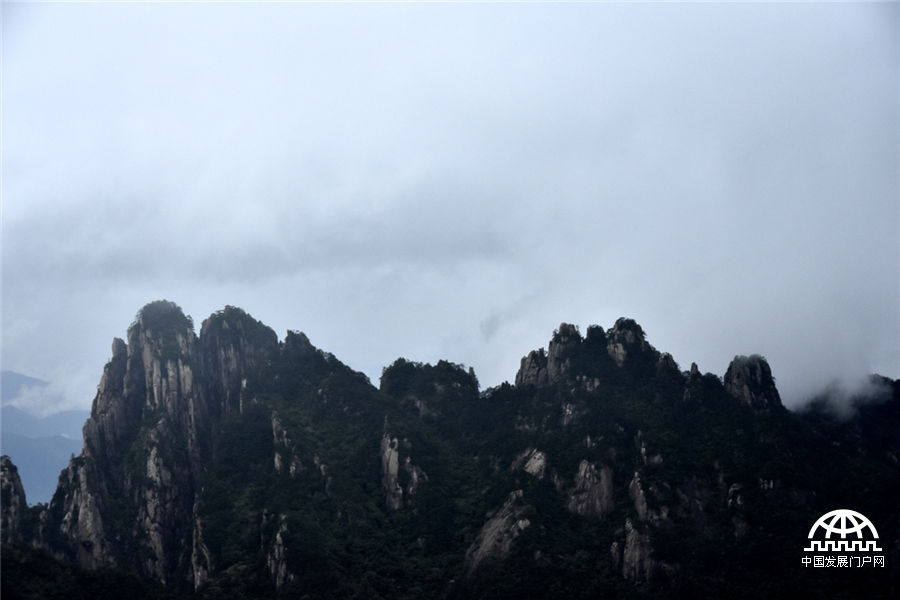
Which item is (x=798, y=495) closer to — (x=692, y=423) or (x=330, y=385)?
(x=692, y=423)

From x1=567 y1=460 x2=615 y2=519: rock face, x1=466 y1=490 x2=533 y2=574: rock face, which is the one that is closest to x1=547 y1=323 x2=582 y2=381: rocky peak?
x1=567 y1=460 x2=615 y2=519: rock face

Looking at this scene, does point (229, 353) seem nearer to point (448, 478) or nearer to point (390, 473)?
point (390, 473)

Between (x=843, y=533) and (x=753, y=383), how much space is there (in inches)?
1763

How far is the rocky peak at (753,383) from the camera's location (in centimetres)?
17500

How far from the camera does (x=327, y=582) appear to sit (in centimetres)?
A: 14438

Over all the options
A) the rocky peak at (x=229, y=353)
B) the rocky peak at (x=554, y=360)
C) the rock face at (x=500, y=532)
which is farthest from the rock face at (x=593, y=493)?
the rocky peak at (x=229, y=353)

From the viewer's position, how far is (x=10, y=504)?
157m

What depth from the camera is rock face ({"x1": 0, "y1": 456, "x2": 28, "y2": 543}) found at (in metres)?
156

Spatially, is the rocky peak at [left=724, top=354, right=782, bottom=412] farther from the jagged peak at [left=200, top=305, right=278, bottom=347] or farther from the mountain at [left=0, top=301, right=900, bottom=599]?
the jagged peak at [left=200, top=305, right=278, bottom=347]

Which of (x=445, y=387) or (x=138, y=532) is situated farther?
(x=445, y=387)

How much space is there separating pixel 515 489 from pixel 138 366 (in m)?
80.8

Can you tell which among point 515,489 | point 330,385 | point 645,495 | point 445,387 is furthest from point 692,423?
point 330,385

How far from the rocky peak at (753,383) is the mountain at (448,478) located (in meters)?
0.35

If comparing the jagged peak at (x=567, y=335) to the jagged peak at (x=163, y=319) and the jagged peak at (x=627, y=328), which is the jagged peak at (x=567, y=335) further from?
the jagged peak at (x=163, y=319)
